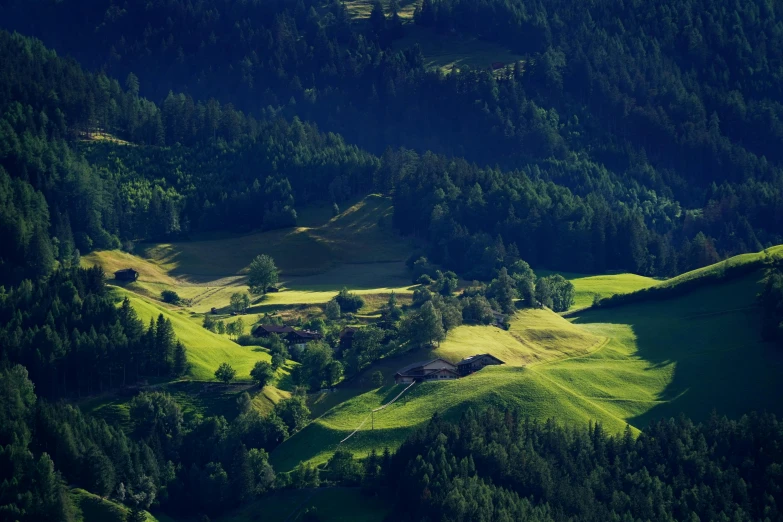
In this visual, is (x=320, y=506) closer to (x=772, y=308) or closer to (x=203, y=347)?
(x=203, y=347)

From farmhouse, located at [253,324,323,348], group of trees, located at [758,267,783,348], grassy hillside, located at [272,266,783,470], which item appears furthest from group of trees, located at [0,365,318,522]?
group of trees, located at [758,267,783,348]

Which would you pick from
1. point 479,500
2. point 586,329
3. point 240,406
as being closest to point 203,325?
point 240,406

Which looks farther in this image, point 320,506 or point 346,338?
point 346,338

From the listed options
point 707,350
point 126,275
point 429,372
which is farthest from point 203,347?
point 707,350

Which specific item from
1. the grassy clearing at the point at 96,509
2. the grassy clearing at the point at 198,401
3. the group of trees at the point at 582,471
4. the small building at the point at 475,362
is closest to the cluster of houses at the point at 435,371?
the small building at the point at 475,362

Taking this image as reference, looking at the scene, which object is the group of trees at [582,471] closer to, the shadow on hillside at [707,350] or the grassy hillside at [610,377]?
the grassy hillside at [610,377]

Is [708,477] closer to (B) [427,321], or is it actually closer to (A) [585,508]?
(A) [585,508]
